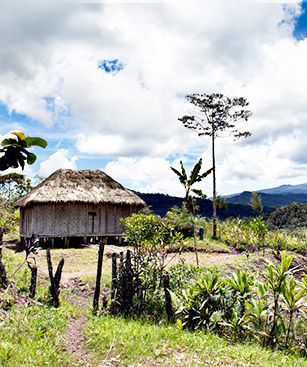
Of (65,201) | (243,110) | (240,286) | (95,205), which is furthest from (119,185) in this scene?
(240,286)

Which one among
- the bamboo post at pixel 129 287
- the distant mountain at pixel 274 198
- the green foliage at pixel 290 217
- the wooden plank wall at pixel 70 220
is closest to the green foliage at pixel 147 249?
the bamboo post at pixel 129 287

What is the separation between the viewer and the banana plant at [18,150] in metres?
3.82

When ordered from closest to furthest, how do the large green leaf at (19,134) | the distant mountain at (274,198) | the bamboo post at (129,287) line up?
the large green leaf at (19,134) < the bamboo post at (129,287) < the distant mountain at (274,198)

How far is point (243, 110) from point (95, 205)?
11274 millimetres

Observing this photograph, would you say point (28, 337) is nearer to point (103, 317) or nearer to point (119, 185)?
point (103, 317)

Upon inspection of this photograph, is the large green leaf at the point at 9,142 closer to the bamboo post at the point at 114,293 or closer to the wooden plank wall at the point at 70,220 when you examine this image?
the bamboo post at the point at 114,293

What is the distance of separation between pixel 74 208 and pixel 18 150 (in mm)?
13238

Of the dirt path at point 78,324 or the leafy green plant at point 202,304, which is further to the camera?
the leafy green plant at point 202,304

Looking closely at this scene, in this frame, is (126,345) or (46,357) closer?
(46,357)

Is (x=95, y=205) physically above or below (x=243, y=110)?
below

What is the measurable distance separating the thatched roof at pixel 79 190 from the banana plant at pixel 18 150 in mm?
12292

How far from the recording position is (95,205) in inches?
684

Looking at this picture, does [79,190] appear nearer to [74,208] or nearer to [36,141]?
[74,208]

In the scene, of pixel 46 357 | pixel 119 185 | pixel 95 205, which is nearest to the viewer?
pixel 46 357
